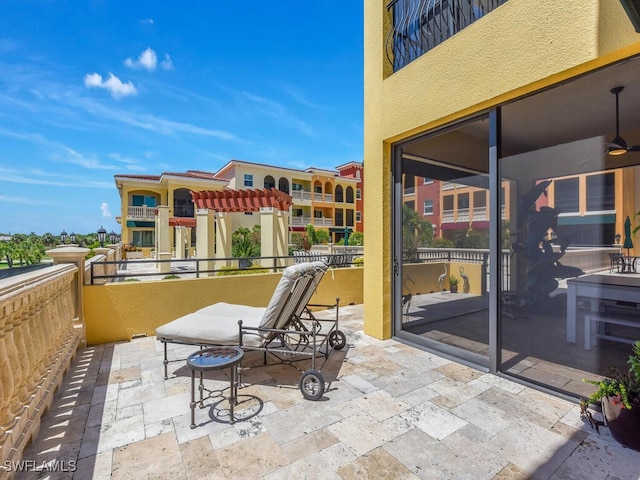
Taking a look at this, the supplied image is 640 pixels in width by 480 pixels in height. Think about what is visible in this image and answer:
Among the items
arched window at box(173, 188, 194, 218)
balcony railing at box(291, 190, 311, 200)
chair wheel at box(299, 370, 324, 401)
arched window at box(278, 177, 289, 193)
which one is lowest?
chair wheel at box(299, 370, 324, 401)

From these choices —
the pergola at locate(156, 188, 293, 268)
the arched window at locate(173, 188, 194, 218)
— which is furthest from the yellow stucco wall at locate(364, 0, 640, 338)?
the arched window at locate(173, 188, 194, 218)

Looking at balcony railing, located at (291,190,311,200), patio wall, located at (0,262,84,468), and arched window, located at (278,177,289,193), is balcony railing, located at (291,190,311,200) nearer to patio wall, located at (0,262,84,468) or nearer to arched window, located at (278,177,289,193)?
arched window, located at (278,177,289,193)

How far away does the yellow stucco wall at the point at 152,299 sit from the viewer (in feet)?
15.2

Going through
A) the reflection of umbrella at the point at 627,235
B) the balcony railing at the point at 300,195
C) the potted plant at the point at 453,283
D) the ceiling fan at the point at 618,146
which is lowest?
the potted plant at the point at 453,283

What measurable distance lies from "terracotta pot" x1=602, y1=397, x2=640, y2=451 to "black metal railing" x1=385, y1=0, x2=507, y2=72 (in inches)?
162

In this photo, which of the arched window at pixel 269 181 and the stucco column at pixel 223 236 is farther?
the arched window at pixel 269 181

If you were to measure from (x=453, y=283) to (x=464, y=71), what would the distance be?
313 cm

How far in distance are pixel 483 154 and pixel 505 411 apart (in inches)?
111

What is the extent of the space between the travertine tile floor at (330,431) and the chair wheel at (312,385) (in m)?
0.09

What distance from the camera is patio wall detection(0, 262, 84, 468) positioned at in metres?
1.94

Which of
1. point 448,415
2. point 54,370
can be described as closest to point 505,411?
point 448,415

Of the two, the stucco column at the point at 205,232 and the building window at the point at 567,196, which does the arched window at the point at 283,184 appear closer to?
the stucco column at the point at 205,232

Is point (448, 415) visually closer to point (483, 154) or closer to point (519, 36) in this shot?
point (483, 154)

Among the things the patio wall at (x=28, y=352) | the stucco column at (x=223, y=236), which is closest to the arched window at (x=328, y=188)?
the stucco column at (x=223, y=236)
